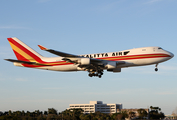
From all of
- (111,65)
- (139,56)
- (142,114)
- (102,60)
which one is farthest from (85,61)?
(142,114)

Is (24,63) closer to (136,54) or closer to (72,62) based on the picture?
(72,62)

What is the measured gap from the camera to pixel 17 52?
196 feet

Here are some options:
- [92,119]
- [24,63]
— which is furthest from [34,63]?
[92,119]

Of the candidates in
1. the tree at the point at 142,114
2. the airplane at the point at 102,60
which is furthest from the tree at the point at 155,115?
the airplane at the point at 102,60

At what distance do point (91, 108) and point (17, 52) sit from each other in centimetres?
13643

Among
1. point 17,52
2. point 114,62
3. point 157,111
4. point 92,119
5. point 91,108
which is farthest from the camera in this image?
point 91,108

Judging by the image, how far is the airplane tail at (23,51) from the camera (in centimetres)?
5806

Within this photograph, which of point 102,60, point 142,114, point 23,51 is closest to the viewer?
point 102,60

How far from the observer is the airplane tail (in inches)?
2286

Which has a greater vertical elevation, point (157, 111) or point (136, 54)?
point (136, 54)

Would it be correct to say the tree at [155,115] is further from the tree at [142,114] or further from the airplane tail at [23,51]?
the airplane tail at [23,51]

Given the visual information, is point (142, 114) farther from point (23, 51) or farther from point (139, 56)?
point (23, 51)

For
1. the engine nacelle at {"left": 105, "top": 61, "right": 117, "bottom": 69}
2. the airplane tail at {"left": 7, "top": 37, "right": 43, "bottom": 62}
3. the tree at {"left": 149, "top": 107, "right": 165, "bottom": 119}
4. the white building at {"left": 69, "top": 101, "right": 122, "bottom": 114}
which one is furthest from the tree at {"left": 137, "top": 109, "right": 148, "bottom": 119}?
the white building at {"left": 69, "top": 101, "right": 122, "bottom": 114}

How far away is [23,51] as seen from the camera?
5934 centimetres
